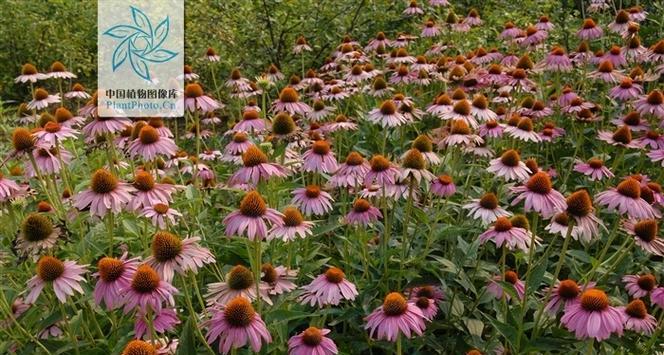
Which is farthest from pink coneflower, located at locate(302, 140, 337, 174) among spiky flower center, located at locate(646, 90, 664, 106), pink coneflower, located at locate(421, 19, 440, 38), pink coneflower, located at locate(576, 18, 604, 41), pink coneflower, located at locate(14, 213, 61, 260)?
pink coneflower, located at locate(421, 19, 440, 38)

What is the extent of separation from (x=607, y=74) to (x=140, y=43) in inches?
137

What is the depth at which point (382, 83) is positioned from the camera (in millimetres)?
3592

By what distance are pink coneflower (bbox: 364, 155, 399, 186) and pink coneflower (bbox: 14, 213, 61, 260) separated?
3.29ft

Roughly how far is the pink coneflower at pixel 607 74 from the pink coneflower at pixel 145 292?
2.75 m

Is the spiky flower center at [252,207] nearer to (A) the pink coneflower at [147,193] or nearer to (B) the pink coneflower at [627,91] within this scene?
(A) the pink coneflower at [147,193]

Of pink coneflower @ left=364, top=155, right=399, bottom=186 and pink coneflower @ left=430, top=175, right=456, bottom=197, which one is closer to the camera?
pink coneflower @ left=364, top=155, right=399, bottom=186

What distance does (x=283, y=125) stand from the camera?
2.57m

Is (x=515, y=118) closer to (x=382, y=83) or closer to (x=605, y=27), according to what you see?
(x=382, y=83)

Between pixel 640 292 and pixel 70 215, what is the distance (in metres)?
2.01

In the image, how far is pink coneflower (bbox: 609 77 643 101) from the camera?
3.24 meters

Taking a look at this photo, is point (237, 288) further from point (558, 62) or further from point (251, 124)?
point (558, 62)

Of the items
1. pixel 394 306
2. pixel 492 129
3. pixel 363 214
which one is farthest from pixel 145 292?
pixel 492 129

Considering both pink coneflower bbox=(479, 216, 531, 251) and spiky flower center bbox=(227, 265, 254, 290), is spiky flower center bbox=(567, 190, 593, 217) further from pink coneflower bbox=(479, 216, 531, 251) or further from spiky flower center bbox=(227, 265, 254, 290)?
spiky flower center bbox=(227, 265, 254, 290)

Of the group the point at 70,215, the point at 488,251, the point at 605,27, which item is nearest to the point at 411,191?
the point at 488,251
